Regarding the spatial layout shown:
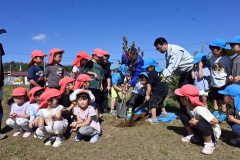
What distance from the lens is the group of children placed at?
277 centimetres

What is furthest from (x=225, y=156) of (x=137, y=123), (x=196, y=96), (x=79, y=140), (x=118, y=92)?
(x=118, y=92)

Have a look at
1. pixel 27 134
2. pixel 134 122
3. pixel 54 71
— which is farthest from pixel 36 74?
pixel 134 122

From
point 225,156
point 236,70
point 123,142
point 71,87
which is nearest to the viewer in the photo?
point 225,156

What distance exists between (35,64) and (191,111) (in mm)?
3482

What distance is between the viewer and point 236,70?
3420 mm

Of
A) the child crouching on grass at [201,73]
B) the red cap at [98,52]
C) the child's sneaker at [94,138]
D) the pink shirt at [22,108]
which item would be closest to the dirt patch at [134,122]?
the child's sneaker at [94,138]

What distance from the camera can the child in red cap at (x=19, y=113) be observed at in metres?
3.58

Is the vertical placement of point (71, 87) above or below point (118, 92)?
above

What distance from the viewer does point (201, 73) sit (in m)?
3.96

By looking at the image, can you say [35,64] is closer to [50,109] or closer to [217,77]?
[50,109]

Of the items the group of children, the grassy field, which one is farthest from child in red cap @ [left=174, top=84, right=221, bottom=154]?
the grassy field

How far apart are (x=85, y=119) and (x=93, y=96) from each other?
0.48 m

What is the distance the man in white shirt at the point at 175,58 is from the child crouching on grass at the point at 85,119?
1878mm

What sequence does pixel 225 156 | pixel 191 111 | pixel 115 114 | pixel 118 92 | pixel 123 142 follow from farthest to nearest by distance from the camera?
1. pixel 118 92
2. pixel 115 114
3. pixel 123 142
4. pixel 191 111
5. pixel 225 156
